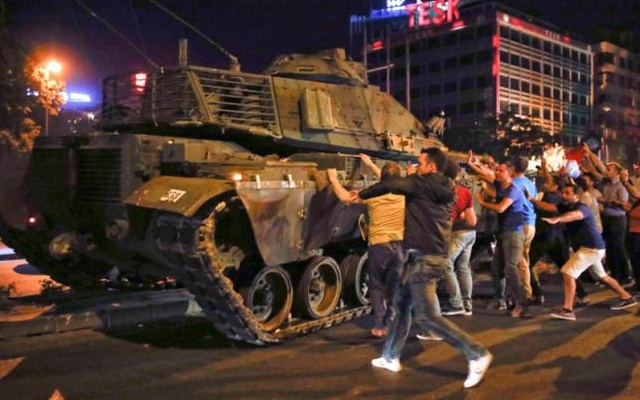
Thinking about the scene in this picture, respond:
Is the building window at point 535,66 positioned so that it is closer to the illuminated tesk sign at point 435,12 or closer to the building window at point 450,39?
the building window at point 450,39

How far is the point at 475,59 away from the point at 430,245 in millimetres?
61893

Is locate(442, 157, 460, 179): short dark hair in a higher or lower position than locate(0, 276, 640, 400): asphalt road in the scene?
higher

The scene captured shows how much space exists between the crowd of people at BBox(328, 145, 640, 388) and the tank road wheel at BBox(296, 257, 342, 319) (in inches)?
34.4

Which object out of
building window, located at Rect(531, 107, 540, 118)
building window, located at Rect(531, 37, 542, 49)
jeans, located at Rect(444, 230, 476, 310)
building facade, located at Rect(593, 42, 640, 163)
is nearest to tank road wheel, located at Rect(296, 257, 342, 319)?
jeans, located at Rect(444, 230, 476, 310)

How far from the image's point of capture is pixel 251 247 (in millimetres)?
7480

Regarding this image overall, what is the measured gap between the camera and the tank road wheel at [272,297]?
7621 mm

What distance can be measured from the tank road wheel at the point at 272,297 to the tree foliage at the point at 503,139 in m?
33.5

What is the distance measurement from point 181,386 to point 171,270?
1909mm

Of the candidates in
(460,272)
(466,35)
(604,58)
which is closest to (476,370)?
(460,272)

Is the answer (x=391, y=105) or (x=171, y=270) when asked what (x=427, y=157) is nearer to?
(x=171, y=270)

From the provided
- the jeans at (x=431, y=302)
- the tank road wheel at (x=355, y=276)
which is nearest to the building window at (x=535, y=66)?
the tank road wheel at (x=355, y=276)

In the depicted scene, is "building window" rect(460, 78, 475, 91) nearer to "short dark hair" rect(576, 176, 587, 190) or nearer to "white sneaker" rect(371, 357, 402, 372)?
"short dark hair" rect(576, 176, 587, 190)

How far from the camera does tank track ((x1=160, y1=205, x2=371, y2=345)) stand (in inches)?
255

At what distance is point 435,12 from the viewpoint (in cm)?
6594
